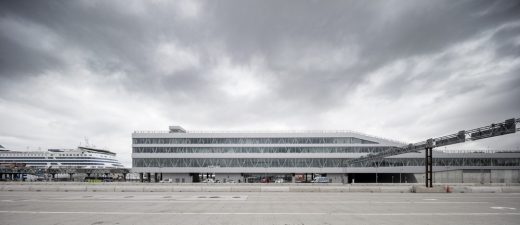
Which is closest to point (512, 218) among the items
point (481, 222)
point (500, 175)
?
point (481, 222)

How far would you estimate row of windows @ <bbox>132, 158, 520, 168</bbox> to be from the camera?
84375 millimetres

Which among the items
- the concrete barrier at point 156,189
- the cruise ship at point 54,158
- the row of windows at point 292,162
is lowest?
the cruise ship at point 54,158

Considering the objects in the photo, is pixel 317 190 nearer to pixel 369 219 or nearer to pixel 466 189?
pixel 466 189

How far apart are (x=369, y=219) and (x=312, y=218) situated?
9.80 feet

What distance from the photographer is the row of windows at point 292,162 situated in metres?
84.4

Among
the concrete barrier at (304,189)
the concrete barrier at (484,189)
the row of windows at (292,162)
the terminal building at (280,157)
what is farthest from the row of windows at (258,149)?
the concrete barrier at (304,189)

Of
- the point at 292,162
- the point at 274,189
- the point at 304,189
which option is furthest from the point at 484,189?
the point at 292,162

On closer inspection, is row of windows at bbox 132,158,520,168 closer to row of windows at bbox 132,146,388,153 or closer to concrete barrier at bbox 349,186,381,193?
row of windows at bbox 132,146,388,153

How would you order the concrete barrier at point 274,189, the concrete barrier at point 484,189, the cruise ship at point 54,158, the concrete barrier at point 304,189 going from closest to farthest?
the concrete barrier at point 484,189, the concrete barrier at point 304,189, the concrete barrier at point 274,189, the cruise ship at point 54,158

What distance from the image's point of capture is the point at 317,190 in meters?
35.5

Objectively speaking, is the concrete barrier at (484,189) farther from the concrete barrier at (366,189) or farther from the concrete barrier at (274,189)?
the concrete barrier at (274,189)

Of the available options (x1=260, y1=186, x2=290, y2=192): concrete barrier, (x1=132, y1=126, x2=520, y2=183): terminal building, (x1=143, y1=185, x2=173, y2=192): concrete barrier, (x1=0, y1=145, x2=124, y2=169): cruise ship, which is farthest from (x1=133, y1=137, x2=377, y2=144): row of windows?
(x1=0, y1=145, x2=124, y2=169): cruise ship

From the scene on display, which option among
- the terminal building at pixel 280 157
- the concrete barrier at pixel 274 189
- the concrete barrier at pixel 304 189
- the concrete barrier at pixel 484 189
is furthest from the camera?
the terminal building at pixel 280 157

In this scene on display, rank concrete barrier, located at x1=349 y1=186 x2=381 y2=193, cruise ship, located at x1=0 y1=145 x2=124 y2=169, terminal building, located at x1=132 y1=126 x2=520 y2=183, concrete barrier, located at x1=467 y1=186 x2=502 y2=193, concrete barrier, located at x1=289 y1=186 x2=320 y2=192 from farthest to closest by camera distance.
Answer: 1. cruise ship, located at x1=0 y1=145 x2=124 y2=169
2. terminal building, located at x1=132 y1=126 x2=520 y2=183
3. concrete barrier, located at x1=289 y1=186 x2=320 y2=192
4. concrete barrier, located at x1=467 y1=186 x2=502 y2=193
5. concrete barrier, located at x1=349 y1=186 x2=381 y2=193
